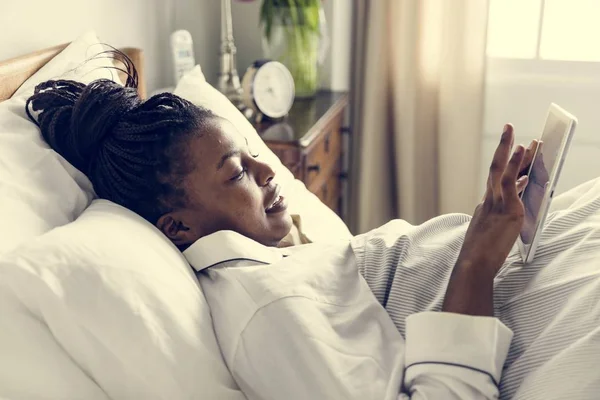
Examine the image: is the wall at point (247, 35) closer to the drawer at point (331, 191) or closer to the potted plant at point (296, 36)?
the potted plant at point (296, 36)

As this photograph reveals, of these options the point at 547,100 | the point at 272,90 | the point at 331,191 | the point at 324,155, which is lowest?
the point at 331,191

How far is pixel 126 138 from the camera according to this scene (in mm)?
1063

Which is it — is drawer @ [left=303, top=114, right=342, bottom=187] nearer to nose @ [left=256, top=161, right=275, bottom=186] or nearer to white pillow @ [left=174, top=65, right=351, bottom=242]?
white pillow @ [left=174, top=65, right=351, bottom=242]

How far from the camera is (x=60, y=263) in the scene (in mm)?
832

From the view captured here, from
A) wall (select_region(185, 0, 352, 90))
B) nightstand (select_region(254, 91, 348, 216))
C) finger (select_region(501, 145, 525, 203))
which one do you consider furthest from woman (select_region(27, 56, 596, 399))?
wall (select_region(185, 0, 352, 90))

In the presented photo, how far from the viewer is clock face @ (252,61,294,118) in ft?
6.46

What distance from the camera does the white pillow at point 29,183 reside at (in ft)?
3.10

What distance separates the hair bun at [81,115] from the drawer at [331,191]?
0.95 meters

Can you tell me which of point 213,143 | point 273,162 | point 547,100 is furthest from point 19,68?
point 547,100

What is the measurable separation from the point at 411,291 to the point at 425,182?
154 cm

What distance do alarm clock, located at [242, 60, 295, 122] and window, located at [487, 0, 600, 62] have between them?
2.77 ft

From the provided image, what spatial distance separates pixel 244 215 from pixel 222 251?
0.13 meters

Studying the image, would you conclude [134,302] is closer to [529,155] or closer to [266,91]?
[529,155]

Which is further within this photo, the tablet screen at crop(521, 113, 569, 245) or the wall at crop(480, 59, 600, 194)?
the wall at crop(480, 59, 600, 194)
